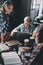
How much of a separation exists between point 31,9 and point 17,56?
77.0 inches

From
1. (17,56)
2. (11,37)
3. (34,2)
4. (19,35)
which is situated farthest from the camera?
(34,2)

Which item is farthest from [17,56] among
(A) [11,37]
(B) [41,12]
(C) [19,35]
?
(B) [41,12]

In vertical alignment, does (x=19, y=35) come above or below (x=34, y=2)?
below

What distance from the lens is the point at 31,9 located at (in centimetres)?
365

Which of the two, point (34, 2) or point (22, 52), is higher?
point (34, 2)

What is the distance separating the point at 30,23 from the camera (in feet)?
9.31

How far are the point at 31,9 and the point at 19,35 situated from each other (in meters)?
1.50

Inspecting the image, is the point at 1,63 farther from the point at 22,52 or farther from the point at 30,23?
the point at 30,23

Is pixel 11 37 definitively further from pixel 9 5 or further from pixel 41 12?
pixel 41 12

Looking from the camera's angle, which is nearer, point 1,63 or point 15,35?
point 1,63

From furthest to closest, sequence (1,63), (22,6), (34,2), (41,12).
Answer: (22,6), (34,2), (41,12), (1,63)

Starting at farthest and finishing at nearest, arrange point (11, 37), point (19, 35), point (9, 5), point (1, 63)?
point (9, 5) < point (11, 37) < point (19, 35) < point (1, 63)

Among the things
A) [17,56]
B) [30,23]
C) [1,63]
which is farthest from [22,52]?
[30,23]

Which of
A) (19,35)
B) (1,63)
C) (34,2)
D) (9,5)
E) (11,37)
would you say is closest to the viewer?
(1,63)
